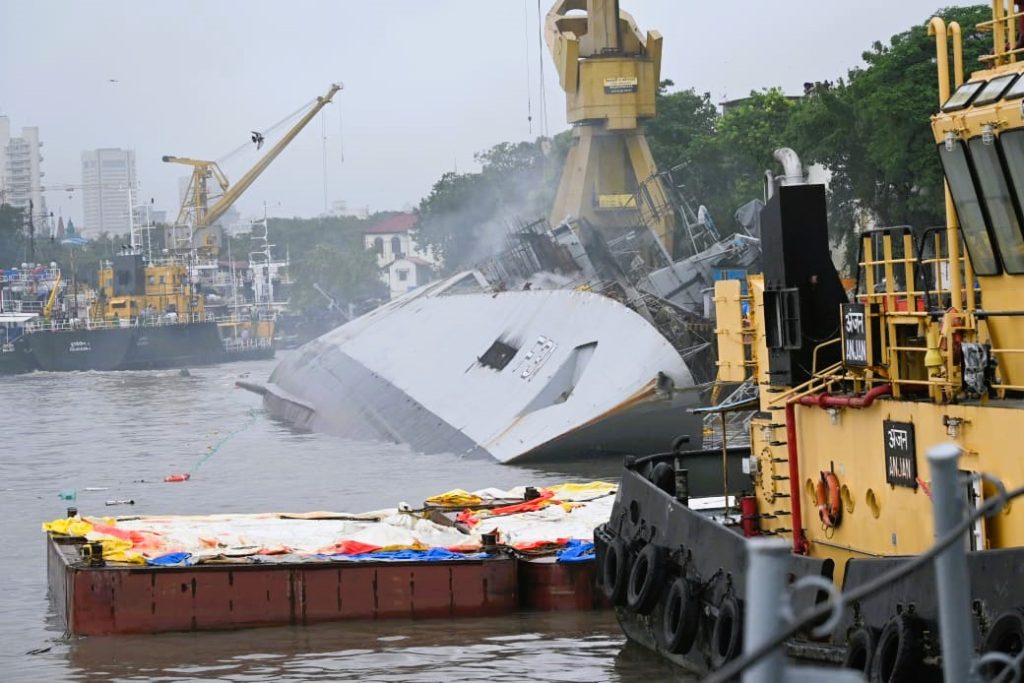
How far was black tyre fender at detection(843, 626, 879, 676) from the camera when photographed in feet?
42.3

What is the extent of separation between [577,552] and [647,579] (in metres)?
5.74

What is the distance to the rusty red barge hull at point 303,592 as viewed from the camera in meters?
22.1

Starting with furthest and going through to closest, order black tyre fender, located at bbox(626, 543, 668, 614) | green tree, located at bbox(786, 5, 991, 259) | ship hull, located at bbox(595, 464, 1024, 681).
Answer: green tree, located at bbox(786, 5, 991, 259)
black tyre fender, located at bbox(626, 543, 668, 614)
ship hull, located at bbox(595, 464, 1024, 681)

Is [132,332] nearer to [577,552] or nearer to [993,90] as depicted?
[577,552]

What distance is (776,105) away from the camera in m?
68.3

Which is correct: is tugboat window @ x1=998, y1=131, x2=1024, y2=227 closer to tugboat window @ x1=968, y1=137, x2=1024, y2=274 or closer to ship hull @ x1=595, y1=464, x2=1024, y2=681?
tugboat window @ x1=968, y1=137, x2=1024, y2=274

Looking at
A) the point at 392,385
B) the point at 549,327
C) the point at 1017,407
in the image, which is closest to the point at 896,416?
the point at 1017,407

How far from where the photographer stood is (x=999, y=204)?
13.4 meters

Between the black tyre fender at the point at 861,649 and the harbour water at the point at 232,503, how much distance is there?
556 cm

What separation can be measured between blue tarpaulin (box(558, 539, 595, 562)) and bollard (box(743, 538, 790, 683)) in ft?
59.1

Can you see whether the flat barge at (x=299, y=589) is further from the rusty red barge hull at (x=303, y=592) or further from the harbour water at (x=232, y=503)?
the harbour water at (x=232, y=503)

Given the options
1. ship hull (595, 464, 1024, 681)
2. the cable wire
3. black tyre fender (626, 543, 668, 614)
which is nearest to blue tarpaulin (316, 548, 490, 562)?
ship hull (595, 464, 1024, 681)

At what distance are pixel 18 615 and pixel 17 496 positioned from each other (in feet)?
53.7

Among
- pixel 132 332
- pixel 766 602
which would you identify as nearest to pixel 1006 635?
pixel 766 602
